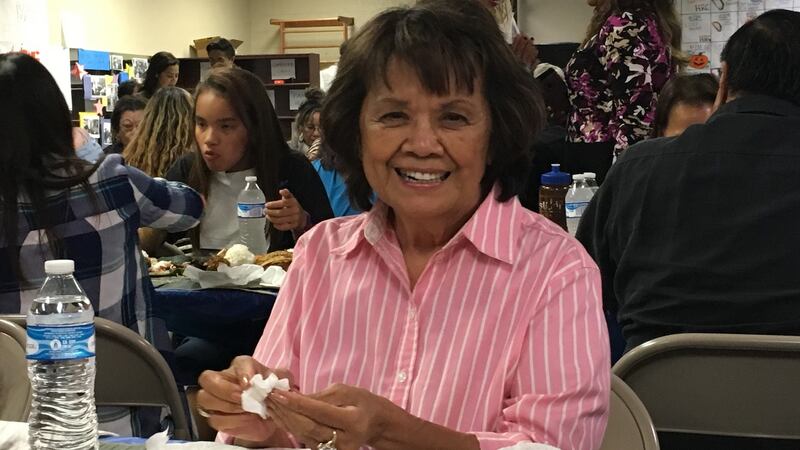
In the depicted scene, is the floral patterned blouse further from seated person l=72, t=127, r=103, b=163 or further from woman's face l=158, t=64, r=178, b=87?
woman's face l=158, t=64, r=178, b=87

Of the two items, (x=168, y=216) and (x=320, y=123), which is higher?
(x=320, y=123)

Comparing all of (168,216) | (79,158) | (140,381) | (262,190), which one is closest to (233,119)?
(262,190)

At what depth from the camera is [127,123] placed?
20.2ft

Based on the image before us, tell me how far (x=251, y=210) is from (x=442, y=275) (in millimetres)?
1976

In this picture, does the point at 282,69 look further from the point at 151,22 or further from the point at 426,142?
the point at 426,142

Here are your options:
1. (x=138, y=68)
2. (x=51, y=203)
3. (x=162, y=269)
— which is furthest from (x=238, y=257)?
(x=138, y=68)

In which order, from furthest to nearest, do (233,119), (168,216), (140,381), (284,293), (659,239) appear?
(233,119) < (168,216) < (659,239) < (140,381) < (284,293)

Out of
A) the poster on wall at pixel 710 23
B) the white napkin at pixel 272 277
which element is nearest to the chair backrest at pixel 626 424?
the white napkin at pixel 272 277

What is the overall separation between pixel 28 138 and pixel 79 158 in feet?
0.41

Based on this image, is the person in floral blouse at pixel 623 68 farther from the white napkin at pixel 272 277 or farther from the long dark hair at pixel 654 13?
the white napkin at pixel 272 277

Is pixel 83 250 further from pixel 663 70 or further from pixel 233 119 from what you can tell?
pixel 663 70

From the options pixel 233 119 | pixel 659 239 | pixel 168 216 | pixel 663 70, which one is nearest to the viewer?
pixel 659 239

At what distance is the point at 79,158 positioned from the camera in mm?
2268

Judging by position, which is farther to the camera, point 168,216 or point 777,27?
point 168,216
